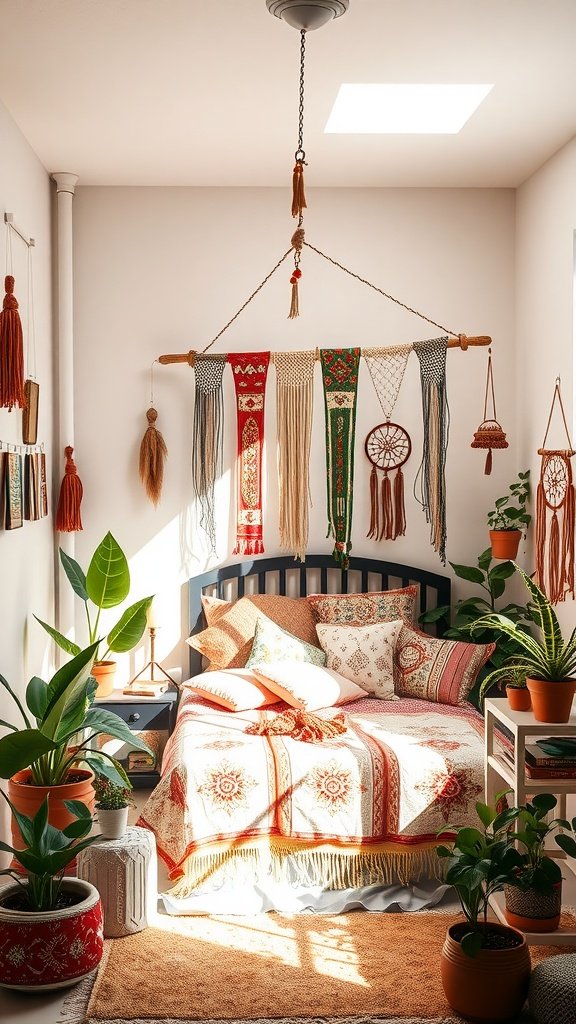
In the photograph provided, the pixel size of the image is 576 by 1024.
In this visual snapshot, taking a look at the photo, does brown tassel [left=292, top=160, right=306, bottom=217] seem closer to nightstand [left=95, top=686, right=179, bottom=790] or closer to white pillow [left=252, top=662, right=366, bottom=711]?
white pillow [left=252, top=662, right=366, bottom=711]

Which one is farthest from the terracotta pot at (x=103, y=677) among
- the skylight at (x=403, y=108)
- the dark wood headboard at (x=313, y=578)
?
the skylight at (x=403, y=108)

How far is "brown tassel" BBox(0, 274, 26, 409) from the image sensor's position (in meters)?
3.47

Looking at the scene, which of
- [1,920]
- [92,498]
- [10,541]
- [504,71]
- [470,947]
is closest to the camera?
[470,947]

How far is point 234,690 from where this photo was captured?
417cm

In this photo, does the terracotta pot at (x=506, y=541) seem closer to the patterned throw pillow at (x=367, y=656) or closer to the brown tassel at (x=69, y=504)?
the patterned throw pillow at (x=367, y=656)

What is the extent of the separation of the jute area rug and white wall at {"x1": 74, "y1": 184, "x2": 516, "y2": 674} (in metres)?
1.90

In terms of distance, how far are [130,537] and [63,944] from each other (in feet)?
7.85

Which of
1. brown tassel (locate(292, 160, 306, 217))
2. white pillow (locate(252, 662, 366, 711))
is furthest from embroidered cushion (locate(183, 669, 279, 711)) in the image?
brown tassel (locate(292, 160, 306, 217))

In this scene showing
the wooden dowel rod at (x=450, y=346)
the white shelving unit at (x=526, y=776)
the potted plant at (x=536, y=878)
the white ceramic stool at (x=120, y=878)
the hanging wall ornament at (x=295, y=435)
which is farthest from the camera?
the hanging wall ornament at (x=295, y=435)

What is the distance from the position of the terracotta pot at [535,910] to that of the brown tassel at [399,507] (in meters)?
2.15

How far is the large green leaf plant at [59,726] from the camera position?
2.88 meters

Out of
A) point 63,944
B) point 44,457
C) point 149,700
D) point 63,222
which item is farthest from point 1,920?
point 63,222

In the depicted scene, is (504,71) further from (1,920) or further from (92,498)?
(1,920)

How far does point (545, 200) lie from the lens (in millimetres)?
→ 4516
